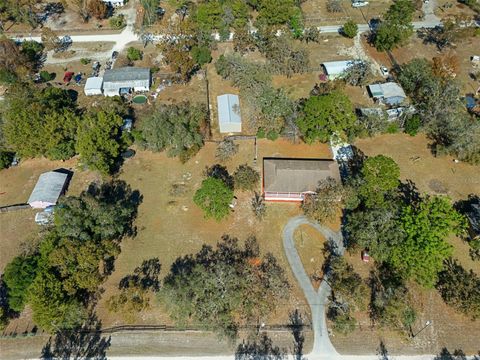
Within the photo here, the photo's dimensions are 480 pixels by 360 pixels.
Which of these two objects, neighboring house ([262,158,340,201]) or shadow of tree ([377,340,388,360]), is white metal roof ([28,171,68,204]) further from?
shadow of tree ([377,340,388,360])

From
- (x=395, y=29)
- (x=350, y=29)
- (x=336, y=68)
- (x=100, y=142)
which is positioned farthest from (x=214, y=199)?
(x=350, y=29)

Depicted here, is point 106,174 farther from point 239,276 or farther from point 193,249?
point 239,276

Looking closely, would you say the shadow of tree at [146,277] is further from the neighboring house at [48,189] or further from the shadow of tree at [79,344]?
the neighboring house at [48,189]

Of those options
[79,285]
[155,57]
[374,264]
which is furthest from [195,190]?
[155,57]

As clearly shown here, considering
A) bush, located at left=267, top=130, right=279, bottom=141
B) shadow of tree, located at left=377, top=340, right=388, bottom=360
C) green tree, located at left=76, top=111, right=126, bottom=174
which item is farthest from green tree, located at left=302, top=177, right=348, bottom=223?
green tree, located at left=76, top=111, right=126, bottom=174

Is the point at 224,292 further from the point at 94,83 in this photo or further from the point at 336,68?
the point at 336,68

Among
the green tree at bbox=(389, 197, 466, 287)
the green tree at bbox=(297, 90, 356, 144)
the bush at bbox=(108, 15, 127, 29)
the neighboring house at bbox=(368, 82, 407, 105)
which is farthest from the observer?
the bush at bbox=(108, 15, 127, 29)
